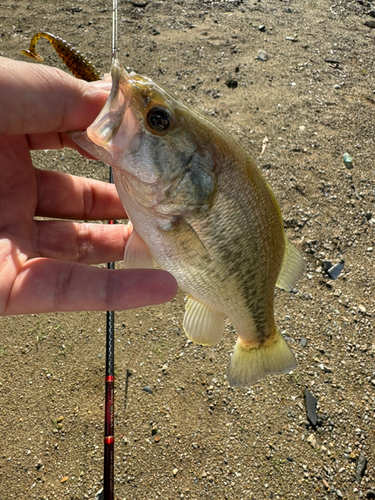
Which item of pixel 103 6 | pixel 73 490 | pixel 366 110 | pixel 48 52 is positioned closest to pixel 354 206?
pixel 366 110

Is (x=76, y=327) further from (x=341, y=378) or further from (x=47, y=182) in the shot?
(x=341, y=378)

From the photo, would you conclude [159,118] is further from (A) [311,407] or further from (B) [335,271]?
(B) [335,271]

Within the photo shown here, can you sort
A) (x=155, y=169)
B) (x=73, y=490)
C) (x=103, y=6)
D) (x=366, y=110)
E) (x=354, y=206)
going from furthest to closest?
(x=103, y=6)
(x=366, y=110)
(x=354, y=206)
(x=73, y=490)
(x=155, y=169)

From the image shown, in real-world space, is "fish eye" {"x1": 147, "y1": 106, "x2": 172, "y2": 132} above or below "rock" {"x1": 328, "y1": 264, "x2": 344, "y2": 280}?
above

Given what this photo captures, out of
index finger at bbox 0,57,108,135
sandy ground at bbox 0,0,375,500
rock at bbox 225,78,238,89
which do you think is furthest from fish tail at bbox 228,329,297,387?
rock at bbox 225,78,238,89

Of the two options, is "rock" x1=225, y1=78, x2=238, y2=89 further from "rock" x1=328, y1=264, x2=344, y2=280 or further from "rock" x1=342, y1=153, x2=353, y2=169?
"rock" x1=328, y1=264, x2=344, y2=280

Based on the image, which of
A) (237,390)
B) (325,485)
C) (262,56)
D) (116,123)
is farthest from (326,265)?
(262,56)
